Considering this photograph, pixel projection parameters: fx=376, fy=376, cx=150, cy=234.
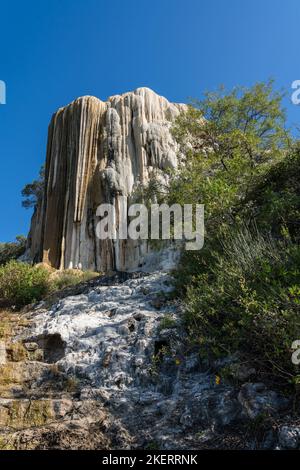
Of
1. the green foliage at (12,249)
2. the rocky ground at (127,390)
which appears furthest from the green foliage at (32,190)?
the rocky ground at (127,390)

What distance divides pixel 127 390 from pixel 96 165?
1420 cm

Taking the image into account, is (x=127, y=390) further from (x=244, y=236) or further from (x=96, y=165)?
(x=96, y=165)

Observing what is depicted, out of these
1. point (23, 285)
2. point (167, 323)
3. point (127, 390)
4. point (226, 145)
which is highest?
point (226, 145)

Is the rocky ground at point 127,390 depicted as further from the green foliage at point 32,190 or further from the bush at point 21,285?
the green foliage at point 32,190

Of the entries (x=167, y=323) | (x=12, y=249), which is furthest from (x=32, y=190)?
(x=167, y=323)

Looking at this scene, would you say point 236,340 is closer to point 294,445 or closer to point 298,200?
point 294,445

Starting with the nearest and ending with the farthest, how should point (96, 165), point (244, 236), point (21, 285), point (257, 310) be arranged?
point (257, 310), point (244, 236), point (21, 285), point (96, 165)

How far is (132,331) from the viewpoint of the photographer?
6.58 m

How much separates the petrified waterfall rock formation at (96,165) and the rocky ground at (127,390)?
8487 mm

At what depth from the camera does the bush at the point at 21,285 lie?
1052cm

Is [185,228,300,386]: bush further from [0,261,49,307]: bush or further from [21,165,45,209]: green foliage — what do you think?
[21,165,45,209]: green foliage

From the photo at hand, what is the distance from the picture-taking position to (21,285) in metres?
10.7

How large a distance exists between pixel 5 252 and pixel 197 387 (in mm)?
24489

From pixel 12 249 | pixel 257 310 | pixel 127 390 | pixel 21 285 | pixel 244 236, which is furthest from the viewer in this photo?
pixel 12 249
